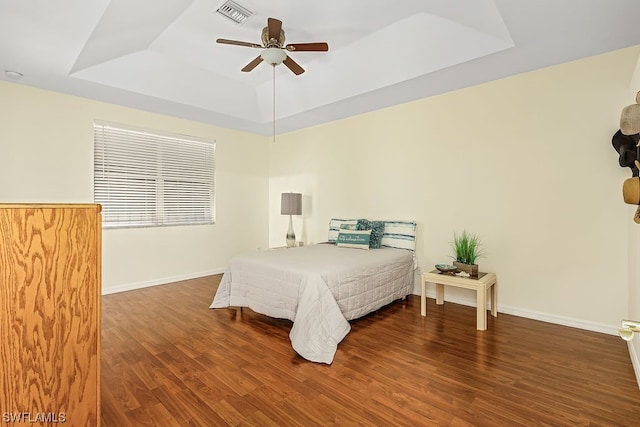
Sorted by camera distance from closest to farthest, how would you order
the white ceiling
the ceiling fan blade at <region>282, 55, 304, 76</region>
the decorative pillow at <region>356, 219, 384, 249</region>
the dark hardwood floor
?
1. the dark hardwood floor
2. the white ceiling
3. the ceiling fan blade at <region>282, 55, 304, 76</region>
4. the decorative pillow at <region>356, 219, 384, 249</region>

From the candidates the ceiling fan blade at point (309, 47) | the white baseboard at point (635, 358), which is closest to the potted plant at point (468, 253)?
the white baseboard at point (635, 358)

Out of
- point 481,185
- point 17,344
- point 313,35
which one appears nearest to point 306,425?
point 17,344

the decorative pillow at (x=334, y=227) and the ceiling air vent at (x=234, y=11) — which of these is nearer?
the ceiling air vent at (x=234, y=11)

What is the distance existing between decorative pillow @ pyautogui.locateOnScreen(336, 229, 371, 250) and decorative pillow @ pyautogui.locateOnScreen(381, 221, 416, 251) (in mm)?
360

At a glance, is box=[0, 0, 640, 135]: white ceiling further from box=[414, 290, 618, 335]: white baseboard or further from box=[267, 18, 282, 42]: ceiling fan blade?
box=[414, 290, 618, 335]: white baseboard

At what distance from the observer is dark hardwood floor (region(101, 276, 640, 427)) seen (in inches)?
66.7

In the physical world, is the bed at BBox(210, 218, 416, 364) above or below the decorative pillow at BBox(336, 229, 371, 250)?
below

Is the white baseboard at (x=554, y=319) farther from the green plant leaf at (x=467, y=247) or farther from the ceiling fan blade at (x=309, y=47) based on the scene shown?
the ceiling fan blade at (x=309, y=47)

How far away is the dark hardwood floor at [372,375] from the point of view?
1694 mm

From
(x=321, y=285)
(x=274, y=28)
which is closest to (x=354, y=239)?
(x=321, y=285)

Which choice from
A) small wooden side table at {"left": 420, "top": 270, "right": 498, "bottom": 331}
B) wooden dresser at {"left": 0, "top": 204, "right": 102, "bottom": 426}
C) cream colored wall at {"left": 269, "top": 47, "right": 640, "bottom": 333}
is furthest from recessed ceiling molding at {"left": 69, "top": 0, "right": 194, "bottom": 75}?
small wooden side table at {"left": 420, "top": 270, "right": 498, "bottom": 331}

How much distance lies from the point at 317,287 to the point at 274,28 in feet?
7.20

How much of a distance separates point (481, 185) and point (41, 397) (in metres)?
3.86

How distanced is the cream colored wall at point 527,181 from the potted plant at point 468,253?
102mm
